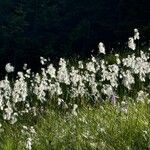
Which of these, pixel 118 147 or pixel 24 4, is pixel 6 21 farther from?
pixel 118 147

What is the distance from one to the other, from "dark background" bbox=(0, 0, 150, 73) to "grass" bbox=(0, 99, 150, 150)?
12.1m

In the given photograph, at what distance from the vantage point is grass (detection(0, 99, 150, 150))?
6527 millimetres

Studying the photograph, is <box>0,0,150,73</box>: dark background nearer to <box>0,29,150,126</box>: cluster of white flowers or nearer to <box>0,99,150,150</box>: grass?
<box>0,29,150,126</box>: cluster of white flowers

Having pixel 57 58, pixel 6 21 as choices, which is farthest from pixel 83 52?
pixel 6 21

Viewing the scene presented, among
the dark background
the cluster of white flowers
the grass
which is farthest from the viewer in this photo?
the dark background

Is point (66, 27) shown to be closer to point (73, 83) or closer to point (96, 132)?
point (73, 83)

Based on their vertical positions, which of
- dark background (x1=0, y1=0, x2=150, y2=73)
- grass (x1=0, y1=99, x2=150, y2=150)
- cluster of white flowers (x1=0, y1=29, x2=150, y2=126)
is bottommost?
grass (x1=0, y1=99, x2=150, y2=150)

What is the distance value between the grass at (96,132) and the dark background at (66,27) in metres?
12.1

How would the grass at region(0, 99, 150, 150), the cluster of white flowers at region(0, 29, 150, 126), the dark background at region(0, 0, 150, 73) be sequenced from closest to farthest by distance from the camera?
the grass at region(0, 99, 150, 150) < the cluster of white flowers at region(0, 29, 150, 126) < the dark background at region(0, 0, 150, 73)

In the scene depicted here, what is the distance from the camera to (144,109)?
7355 mm

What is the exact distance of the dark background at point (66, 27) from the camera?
21.2 m

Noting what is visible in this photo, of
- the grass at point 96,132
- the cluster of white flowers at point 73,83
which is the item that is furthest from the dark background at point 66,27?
the grass at point 96,132

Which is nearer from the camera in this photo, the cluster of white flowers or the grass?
the grass

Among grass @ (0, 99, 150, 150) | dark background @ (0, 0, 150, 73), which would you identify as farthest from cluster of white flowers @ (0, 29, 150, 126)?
dark background @ (0, 0, 150, 73)
